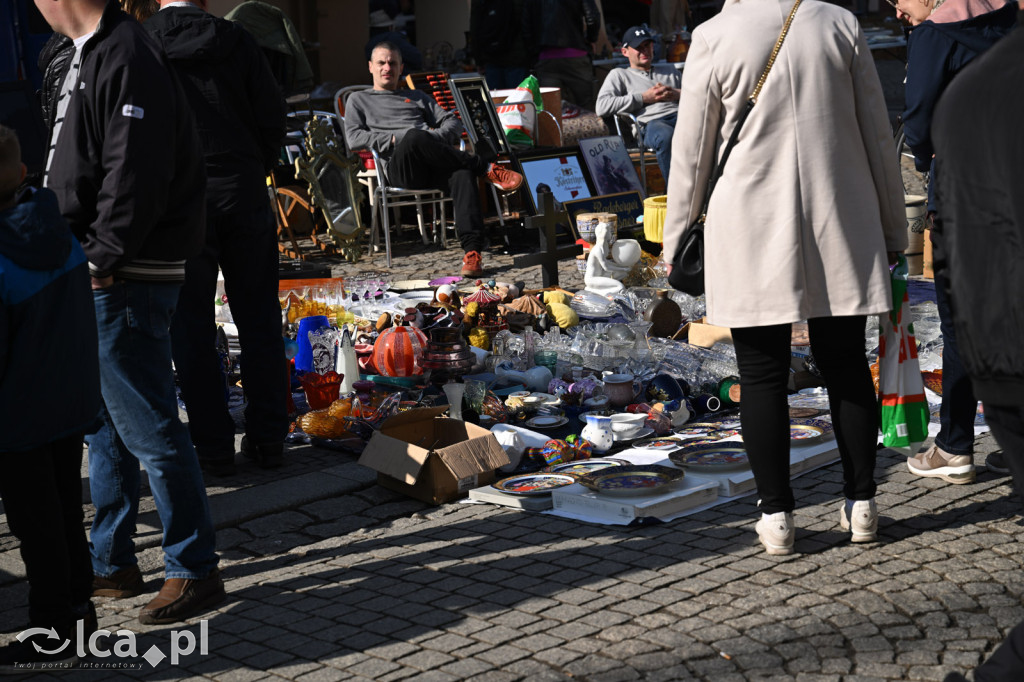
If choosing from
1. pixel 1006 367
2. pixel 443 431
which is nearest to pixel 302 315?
pixel 443 431

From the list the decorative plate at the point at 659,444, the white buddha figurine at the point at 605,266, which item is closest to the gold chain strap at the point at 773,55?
the decorative plate at the point at 659,444

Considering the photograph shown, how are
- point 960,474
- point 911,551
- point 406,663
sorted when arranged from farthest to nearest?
point 960,474 → point 911,551 → point 406,663

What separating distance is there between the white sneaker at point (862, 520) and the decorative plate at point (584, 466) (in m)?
1.10

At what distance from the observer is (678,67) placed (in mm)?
11812

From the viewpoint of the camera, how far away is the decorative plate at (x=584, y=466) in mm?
5093

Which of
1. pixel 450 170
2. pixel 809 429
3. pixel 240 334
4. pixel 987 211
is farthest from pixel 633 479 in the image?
pixel 450 170

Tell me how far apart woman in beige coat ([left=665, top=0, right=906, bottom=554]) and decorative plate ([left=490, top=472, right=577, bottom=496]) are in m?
1.04

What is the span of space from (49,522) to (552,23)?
10.9 metres

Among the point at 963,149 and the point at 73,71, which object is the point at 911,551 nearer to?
the point at 963,149

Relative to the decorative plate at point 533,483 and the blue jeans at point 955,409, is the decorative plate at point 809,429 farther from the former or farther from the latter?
the decorative plate at point 533,483

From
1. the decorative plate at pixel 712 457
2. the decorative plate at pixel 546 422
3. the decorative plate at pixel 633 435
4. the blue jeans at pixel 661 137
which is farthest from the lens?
the blue jeans at pixel 661 137

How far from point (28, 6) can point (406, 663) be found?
1037cm

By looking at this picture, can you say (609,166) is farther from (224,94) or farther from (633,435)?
(224,94)

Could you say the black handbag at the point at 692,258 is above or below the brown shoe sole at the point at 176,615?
above
